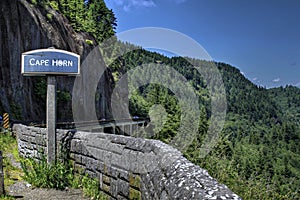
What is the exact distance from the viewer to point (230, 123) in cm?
8650

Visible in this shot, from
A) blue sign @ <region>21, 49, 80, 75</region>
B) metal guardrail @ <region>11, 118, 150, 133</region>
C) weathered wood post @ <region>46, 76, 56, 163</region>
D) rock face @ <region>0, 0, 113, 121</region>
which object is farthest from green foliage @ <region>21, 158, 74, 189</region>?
rock face @ <region>0, 0, 113, 121</region>

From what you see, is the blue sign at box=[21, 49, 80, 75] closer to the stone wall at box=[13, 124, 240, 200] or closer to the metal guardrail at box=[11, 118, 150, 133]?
the stone wall at box=[13, 124, 240, 200]

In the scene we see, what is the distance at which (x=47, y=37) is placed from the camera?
2938 centimetres

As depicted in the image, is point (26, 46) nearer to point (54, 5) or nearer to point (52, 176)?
point (54, 5)

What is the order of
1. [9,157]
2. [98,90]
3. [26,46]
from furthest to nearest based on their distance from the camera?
[98,90] → [26,46] → [9,157]

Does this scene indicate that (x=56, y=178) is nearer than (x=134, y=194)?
No

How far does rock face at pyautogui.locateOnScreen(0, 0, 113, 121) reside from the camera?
22.4 metres

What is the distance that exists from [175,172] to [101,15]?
46.3 m

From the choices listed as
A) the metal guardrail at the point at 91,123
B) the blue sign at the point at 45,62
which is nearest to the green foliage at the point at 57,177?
the blue sign at the point at 45,62

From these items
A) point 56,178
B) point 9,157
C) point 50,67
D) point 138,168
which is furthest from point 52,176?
point 9,157

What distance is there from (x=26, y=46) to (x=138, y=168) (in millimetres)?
24455

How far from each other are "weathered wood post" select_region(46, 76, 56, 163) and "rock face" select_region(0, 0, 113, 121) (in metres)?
14.6

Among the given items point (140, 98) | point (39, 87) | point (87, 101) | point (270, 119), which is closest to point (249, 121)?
point (270, 119)

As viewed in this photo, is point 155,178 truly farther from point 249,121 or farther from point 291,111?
point 291,111
